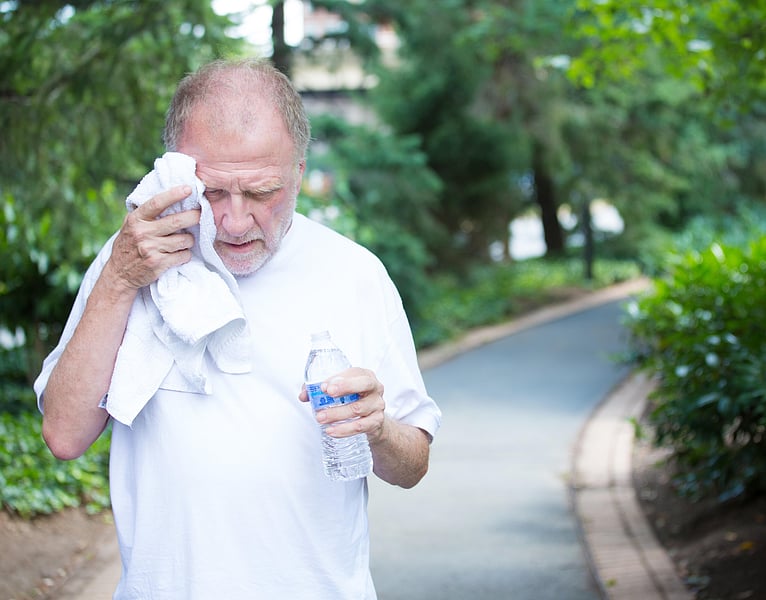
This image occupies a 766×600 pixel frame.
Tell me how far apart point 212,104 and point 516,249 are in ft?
148

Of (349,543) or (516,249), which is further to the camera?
(516,249)

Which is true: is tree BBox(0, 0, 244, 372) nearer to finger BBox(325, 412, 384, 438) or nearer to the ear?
the ear

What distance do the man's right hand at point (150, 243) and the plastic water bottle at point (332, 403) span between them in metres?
0.34

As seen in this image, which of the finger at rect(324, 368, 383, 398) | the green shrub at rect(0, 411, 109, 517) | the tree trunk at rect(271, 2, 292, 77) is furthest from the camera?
the tree trunk at rect(271, 2, 292, 77)

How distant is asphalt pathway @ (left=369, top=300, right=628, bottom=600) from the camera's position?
5707 millimetres

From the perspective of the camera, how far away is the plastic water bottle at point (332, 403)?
2.13 metres

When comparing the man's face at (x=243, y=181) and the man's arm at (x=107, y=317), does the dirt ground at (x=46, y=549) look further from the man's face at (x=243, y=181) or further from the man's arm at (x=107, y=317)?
the man's face at (x=243, y=181)

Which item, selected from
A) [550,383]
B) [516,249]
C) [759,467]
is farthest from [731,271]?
[516,249]

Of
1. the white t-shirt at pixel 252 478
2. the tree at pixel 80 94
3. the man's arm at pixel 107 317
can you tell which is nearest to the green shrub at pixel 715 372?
the white t-shirt at pixel 252 478

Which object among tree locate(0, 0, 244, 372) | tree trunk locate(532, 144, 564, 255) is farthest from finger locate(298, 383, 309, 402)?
tree trunk locate(532, 144, 564, 255)

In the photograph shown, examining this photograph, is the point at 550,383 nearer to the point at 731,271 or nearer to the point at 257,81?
the point at 731,271

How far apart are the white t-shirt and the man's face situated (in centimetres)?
8

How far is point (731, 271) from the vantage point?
7.70 metres

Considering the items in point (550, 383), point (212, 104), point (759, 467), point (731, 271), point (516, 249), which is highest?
point (212, 104)
